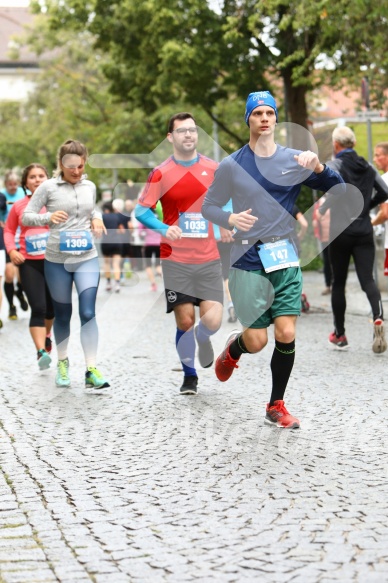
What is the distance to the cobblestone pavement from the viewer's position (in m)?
4.11

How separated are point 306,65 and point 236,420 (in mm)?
14439

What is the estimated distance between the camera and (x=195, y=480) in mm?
5453

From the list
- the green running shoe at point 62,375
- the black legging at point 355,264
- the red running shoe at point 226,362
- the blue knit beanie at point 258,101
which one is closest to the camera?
the blue knit beanie at point 258,101

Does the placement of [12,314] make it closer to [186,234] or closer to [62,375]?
[62,375]

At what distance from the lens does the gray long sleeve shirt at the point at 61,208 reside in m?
8.86

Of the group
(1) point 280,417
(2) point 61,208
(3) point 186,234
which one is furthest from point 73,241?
(1) point 280,417

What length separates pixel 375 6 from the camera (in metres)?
15.8

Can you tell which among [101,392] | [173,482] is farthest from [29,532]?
[101,392]

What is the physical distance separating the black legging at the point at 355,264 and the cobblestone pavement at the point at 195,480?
114 cm

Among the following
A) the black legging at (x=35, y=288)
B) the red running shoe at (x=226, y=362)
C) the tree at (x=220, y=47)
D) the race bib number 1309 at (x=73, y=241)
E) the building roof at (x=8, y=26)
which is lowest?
the red running shoe at (x=226, y=362)

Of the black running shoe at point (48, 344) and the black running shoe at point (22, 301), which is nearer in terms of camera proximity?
the black running shoe at point (48, 344)

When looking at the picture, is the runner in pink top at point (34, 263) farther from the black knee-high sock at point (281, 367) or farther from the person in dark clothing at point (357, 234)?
the black knee-high sock at point (281, 367)

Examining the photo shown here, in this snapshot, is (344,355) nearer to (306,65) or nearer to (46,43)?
(306,65)

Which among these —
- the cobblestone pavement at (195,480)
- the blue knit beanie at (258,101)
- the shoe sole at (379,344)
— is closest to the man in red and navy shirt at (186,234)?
the cobblestone pavement at (195,480)
